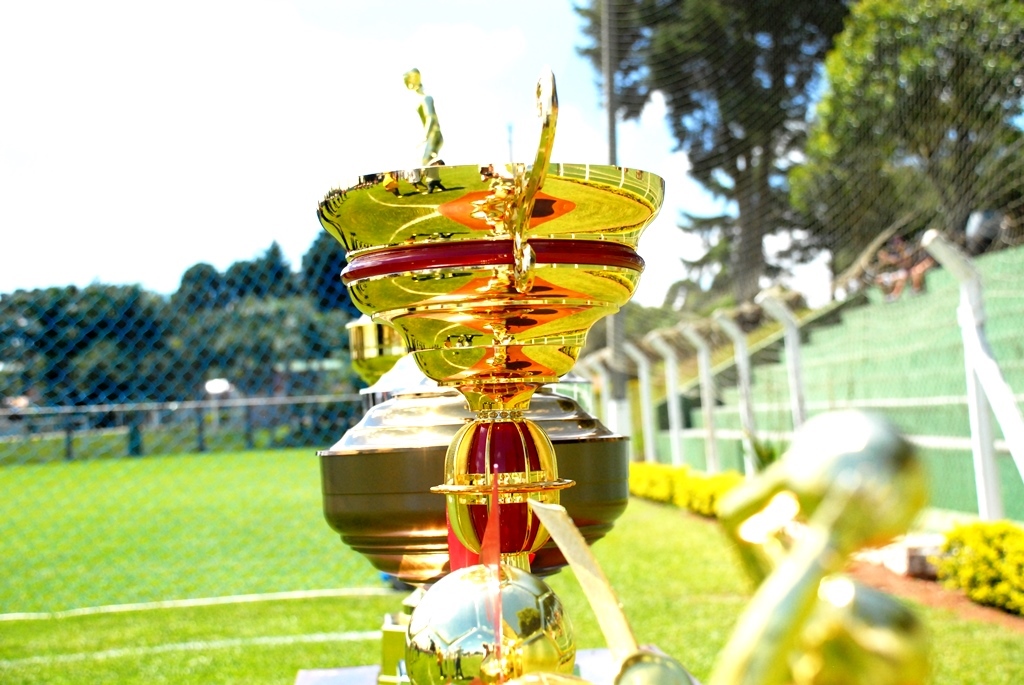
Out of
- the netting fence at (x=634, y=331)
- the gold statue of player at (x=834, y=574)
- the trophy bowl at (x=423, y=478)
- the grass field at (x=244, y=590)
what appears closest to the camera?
the gold statue of player at (x=834, y=574)

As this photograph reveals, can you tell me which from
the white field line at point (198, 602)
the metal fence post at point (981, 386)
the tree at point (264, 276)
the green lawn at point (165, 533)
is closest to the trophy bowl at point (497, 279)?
the metal fence post at point (981, 386)

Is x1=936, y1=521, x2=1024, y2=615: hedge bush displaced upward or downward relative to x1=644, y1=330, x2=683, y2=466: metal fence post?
downward

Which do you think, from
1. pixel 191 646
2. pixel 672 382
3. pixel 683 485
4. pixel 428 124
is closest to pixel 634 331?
pixel 672 382

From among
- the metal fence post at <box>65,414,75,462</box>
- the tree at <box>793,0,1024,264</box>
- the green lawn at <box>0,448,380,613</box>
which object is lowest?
the green lawn at <box>0,448,380,613</box>

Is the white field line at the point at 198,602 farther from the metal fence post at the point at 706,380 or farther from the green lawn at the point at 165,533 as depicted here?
the metal fence post at the point at 706,380

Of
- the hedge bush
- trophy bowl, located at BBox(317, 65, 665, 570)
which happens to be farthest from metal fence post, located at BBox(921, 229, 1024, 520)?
trophy bowl, located at BBox(317, 65, 665, 570)

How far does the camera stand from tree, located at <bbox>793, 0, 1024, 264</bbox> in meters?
7.93

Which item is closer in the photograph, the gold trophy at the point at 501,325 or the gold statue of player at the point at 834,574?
the gold statue of player at the point at 834,574

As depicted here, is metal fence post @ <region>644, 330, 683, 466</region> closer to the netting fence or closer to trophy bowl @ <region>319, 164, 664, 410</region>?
the netting fence

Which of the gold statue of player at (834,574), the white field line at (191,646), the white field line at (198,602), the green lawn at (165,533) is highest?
the gold statue of player at (834,574)

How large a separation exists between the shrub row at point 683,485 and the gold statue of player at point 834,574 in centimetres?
582

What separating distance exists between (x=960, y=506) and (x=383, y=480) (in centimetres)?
470

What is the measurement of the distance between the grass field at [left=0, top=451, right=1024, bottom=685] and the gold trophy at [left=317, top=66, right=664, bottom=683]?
0.14m

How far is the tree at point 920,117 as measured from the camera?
793 centimetres
